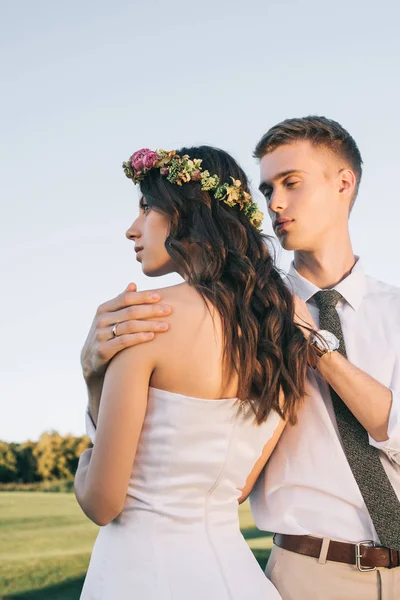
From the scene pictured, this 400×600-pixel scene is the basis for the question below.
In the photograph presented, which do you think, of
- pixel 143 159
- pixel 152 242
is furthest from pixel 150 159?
pixel 152 242

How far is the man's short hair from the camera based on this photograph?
3.41 meters

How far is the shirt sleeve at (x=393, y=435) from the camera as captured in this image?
269 centimetres

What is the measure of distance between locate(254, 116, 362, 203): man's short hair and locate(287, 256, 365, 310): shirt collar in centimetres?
54

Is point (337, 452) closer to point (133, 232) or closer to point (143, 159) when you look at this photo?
point (133, 232)

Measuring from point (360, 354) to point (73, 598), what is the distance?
5834 mm

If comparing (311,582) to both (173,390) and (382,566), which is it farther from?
(173,390)

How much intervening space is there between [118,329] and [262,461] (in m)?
0.92

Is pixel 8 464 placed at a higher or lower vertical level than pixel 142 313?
lower

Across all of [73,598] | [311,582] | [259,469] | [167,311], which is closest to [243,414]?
[167,311]

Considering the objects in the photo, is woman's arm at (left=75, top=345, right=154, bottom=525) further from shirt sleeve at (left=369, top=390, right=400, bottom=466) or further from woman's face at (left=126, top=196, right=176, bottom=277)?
shirt sleeve at (left=369, top=390, right=400, bottom=466)

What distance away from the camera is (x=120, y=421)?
7.02 feet

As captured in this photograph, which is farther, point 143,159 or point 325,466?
point 325,466

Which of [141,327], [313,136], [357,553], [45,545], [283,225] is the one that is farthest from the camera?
[45,545]

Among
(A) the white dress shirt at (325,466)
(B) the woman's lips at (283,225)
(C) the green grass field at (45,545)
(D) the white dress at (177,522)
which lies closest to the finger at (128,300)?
(D) the white dress at (177,522)
